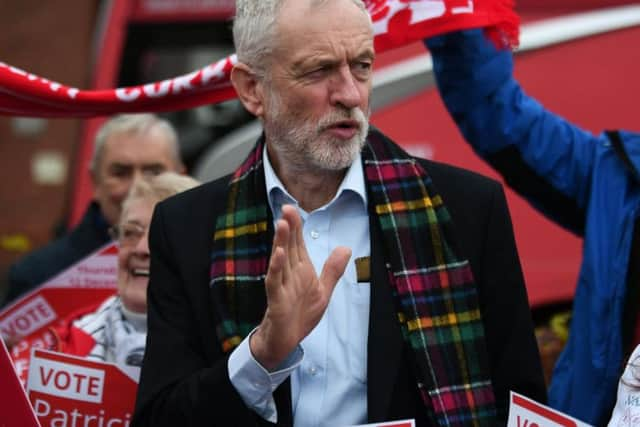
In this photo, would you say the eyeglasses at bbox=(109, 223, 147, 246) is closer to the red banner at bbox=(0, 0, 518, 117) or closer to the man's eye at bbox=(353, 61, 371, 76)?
the red banner at bbox=(0, 0, 518, 117)

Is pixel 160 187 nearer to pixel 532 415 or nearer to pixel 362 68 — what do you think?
pixel 362 68

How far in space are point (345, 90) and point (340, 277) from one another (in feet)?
1.39

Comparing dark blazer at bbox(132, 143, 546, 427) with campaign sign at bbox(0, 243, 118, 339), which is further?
campaign sign at bbox(0, 243, 118, 339)

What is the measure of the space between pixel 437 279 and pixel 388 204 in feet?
0.66

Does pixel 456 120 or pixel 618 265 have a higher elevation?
pixel 456 120

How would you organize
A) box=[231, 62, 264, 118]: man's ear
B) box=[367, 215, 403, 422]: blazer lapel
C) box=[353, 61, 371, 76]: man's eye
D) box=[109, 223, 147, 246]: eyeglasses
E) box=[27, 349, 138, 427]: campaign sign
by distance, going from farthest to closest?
box=[109, 223, 147, 246]: eyeglasses → box=[27, 349, 138, 427]: campaign sign → box=[231, 62, 264, 118]: man's ear → box=[353, 61, 371, 76]: man's eye → box=[367, 215, 403, 422]: blazer lapel

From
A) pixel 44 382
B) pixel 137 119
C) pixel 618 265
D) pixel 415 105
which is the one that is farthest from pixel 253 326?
pixel 415 105

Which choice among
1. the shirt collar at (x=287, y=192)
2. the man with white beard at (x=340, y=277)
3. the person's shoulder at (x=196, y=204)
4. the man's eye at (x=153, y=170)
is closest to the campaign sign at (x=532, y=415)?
the man with white beard at (x=340, y=277)

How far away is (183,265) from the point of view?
116 inches

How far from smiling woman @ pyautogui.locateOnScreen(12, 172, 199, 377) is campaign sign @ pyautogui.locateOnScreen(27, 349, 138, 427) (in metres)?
0.06

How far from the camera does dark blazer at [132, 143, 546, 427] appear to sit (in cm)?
278

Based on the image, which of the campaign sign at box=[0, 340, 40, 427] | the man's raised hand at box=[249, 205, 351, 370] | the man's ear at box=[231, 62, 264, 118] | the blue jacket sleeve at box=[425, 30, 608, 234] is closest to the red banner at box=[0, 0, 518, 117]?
the blue jacket sleeve at box=[425, 30, 608, 234]

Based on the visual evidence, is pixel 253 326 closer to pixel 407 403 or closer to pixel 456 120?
pixel 407 403

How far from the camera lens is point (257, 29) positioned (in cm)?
293
